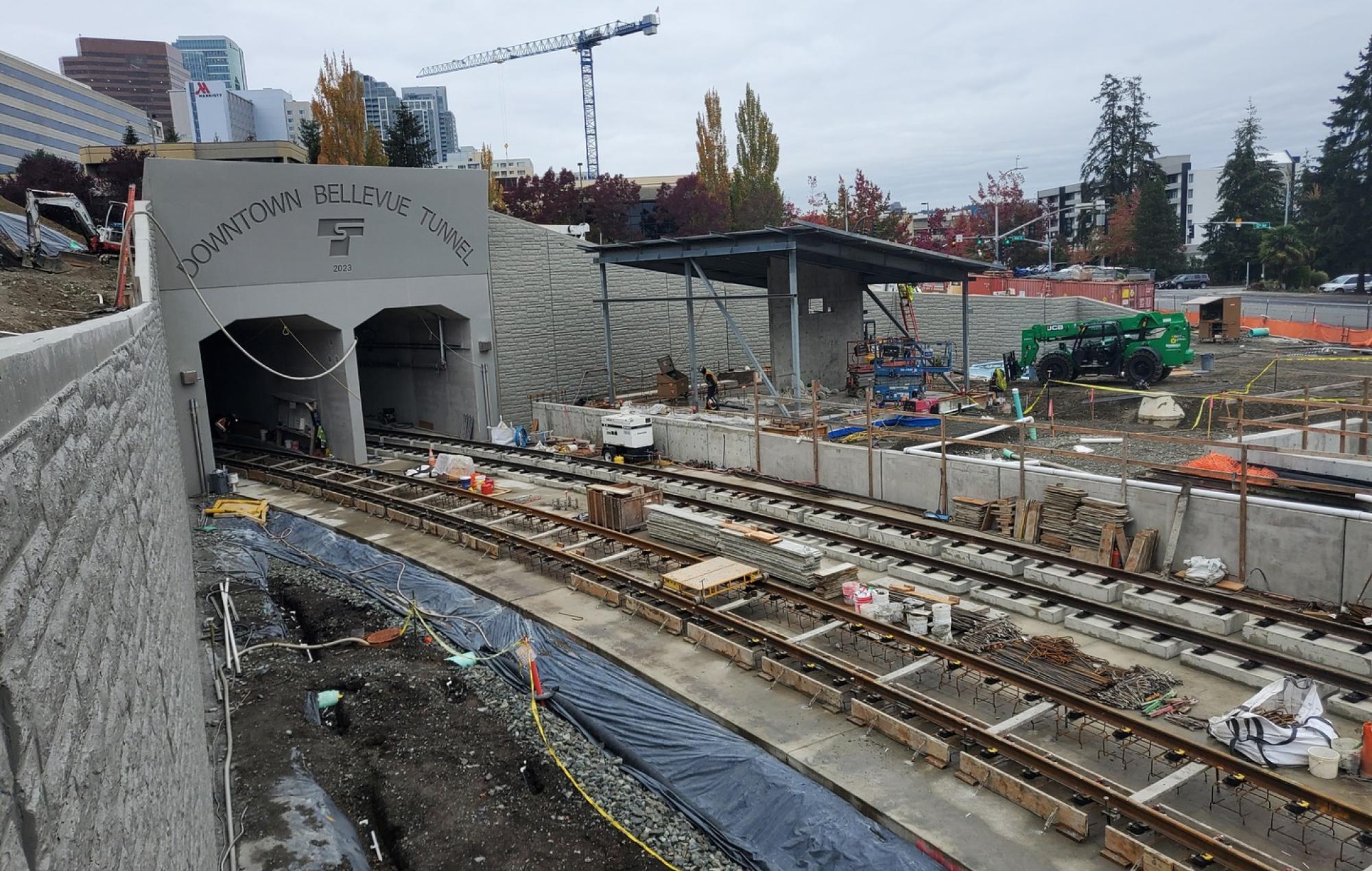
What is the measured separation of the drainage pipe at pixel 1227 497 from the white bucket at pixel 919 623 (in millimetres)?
4992

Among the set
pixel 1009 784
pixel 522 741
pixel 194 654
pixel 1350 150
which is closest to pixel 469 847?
pixel 522 741

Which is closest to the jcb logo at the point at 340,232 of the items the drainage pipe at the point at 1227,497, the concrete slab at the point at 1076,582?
the drainage pipe at the point at 1227,497

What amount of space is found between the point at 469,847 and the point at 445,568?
8732 millimetres

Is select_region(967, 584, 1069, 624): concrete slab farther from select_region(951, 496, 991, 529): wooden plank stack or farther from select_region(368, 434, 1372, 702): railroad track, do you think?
select_region(951, 496, 991, 529): wooden plank stack

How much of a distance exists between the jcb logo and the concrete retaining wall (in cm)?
1059

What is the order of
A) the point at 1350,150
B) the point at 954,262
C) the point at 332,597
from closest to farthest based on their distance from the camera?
the point at 332,597 → the point at 954,262 → the point at 1350,150

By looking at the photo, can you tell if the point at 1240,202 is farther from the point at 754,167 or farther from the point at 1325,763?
the point at 1325,763

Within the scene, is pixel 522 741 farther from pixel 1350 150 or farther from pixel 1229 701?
pixel 1350 150

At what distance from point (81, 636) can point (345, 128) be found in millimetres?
57938

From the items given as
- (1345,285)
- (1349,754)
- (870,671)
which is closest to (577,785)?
(870,671)

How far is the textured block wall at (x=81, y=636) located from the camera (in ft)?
7.36

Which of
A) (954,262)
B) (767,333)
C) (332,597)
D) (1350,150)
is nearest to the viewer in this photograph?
(332,597)

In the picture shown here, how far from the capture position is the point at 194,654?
9.17m

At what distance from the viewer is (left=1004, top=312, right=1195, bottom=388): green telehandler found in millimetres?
31375
